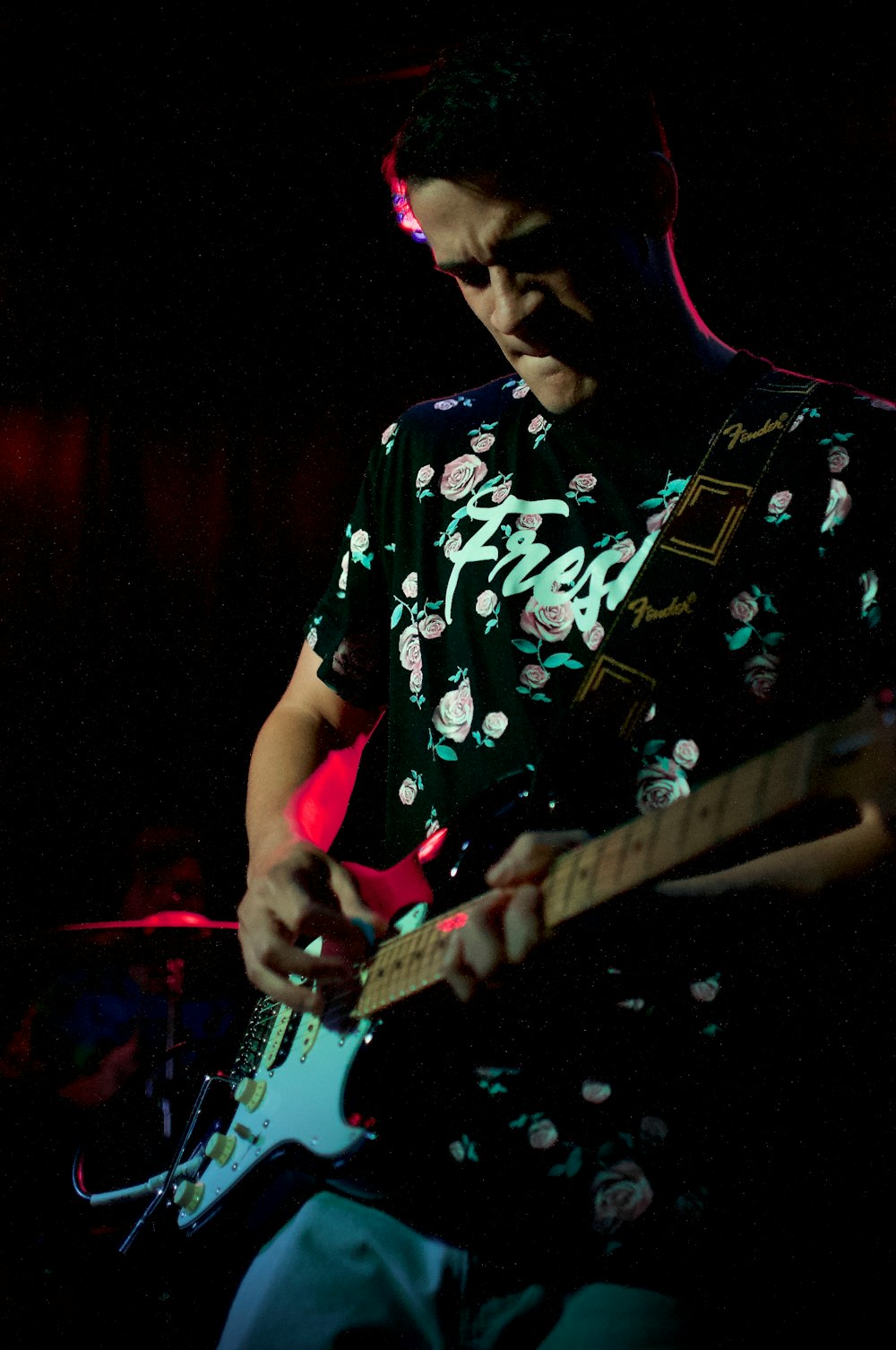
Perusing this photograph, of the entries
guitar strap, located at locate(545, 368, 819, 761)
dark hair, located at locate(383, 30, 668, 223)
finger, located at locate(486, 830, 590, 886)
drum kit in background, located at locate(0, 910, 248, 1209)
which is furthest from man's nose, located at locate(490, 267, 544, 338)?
drum kit in background, located at locate(0, 910, 248, 1209)

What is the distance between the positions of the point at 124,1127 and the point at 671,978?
4.13 ft

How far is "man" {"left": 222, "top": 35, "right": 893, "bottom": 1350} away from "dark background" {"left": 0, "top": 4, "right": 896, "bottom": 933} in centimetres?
136

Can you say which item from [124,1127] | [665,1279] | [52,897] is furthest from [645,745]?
[52,897]

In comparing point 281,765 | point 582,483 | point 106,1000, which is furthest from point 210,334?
point 582,483

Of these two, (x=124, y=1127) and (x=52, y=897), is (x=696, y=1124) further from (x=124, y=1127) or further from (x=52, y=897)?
(x=52, y=897)

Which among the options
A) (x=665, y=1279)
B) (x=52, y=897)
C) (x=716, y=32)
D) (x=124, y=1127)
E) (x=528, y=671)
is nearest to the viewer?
(x=665, y=1279)

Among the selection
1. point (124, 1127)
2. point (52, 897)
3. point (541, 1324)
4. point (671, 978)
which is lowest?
point (52, 897)

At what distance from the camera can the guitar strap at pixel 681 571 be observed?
4.01 feet

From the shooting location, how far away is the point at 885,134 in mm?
2559

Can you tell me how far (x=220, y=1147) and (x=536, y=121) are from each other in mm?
1710

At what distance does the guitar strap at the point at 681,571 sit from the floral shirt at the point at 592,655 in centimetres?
2

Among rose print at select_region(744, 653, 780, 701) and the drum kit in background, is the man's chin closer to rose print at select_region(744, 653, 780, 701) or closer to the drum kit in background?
rose print at select_region(744, 653, 780, 701)

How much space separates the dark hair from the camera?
A: 53.9 inches

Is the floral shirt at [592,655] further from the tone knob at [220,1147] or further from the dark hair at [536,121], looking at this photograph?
the tone knob at [220,1147]
